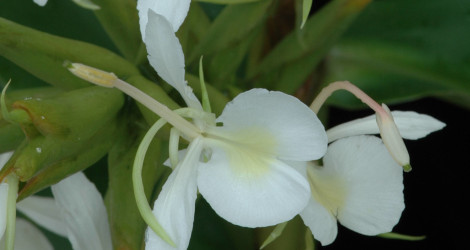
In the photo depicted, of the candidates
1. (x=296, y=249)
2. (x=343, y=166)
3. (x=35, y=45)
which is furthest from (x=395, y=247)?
(x=35, y=45)

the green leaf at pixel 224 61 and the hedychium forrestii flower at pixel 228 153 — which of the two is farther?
the green leaf at pixel 224 61

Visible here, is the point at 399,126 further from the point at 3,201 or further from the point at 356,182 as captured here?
the point at 3,201

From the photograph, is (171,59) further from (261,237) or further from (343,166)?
(261,237)

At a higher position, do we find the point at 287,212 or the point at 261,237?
the point at 287,212

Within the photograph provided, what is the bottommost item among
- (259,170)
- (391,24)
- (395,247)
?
(395,247)

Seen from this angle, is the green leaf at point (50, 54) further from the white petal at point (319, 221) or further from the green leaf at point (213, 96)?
the white petal at point (319, 221)

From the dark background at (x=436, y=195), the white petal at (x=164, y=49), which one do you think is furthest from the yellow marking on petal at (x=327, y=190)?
the dark background at (x=436, y=195)

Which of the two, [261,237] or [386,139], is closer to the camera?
[386,139]

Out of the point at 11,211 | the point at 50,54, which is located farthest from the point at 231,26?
the point at 11,211
